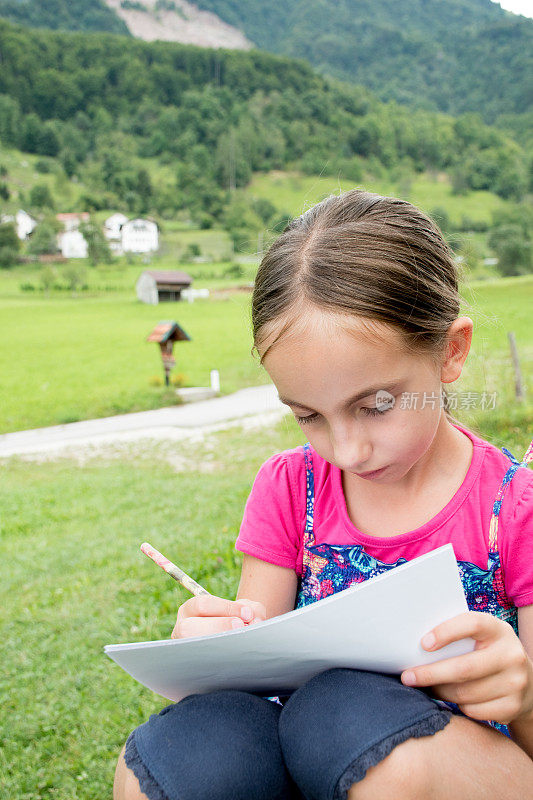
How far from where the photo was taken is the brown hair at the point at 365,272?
1.00 metres

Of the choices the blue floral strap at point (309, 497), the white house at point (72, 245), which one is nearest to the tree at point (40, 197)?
the white house at point (72, 245)

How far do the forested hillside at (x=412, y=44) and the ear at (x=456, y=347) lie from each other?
5085 inches

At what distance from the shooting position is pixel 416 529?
113 centimetres

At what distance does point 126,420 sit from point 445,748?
11.8 meters

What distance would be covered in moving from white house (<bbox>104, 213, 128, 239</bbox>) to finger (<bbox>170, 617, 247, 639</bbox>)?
61.3 metres

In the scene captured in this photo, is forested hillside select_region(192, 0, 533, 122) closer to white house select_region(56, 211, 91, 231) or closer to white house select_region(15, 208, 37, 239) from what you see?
white house select_region(56, 211, 91, 231)

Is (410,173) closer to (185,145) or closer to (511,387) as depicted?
(185,145)

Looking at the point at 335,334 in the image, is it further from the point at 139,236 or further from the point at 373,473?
the point at 139,236

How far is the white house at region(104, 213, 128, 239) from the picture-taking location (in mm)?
60219

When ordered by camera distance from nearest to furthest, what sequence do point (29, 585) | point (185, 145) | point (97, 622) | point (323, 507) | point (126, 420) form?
point (323, 507)
point (97, 622)
point (29, 585)
point (126, 420)
point (185, 145)

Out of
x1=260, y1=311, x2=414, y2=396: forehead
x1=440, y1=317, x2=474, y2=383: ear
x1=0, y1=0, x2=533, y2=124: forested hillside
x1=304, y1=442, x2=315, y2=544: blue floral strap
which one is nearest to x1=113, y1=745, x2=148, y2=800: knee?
x1=304, y1=442, x2=315, y2=544: blue floral strap

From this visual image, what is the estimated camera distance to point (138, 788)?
0.88 metres

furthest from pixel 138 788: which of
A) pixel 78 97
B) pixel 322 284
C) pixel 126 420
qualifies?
pixel 78 97

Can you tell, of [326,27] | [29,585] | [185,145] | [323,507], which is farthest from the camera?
[326,27]
